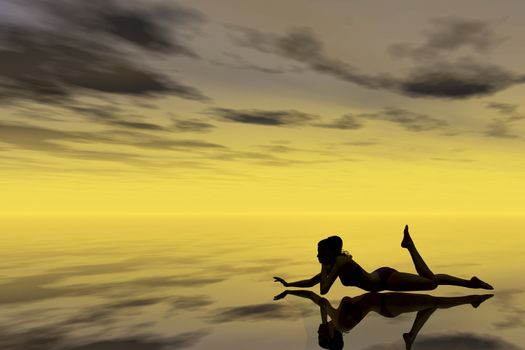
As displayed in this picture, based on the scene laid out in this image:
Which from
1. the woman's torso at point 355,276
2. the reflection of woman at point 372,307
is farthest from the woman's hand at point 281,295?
the woman's torso at point 355,276

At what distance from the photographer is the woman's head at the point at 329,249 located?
11367 mm

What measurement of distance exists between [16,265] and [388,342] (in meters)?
21.4

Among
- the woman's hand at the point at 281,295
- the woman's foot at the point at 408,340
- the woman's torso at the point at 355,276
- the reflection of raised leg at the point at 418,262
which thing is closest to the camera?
the woman's foot at the point at 408,340

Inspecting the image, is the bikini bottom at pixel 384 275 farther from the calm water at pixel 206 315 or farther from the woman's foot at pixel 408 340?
the woman's foot at pixel 408 340

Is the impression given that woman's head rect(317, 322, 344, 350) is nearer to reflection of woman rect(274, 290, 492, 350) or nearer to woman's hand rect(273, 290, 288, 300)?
→ reflection of woman rect(274, 290, 492, 350)

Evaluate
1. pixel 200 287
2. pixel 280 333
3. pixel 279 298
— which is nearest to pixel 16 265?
pixel 200 287

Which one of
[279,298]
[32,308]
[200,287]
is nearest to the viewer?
[32,308]

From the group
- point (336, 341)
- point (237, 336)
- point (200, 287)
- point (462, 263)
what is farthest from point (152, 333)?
point (462, 263)

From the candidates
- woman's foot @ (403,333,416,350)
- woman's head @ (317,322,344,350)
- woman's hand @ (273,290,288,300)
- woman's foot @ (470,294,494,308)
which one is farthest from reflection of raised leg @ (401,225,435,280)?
woman's foot @ (403,333,416,350)

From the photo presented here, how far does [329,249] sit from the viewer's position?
11.4 metres

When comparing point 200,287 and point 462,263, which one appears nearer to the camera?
point 200,287

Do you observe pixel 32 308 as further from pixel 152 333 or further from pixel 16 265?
pixel 16 265

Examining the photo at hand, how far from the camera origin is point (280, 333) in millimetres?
8688

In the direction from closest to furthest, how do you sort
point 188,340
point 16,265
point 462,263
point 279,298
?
point 188,340
point 279,298
point 462,263
point 16,265
